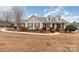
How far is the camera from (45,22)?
2.58 m

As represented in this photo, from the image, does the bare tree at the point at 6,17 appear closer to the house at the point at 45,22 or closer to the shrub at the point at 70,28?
the house at the point at 45,22

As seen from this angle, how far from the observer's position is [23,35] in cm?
258

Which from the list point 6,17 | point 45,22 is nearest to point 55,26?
point 45,22

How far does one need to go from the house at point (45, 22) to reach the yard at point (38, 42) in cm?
12

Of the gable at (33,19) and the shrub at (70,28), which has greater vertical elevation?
the gable at (33,19)

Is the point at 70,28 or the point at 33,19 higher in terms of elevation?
the point at 33,19

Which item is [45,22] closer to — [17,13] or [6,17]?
[17,13]

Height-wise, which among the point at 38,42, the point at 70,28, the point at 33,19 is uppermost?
the point at 33,19

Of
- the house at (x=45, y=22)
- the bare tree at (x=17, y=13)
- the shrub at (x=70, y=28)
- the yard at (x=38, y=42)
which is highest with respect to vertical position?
the bare tree at (x=17, y=13)

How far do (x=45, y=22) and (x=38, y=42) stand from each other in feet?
0.93

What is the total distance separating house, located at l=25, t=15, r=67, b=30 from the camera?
8.43ft

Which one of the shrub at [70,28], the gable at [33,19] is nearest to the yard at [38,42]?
the shrub at [70,28]

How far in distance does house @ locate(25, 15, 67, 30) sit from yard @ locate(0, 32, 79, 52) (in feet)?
0.40

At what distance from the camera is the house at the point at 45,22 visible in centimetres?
257
